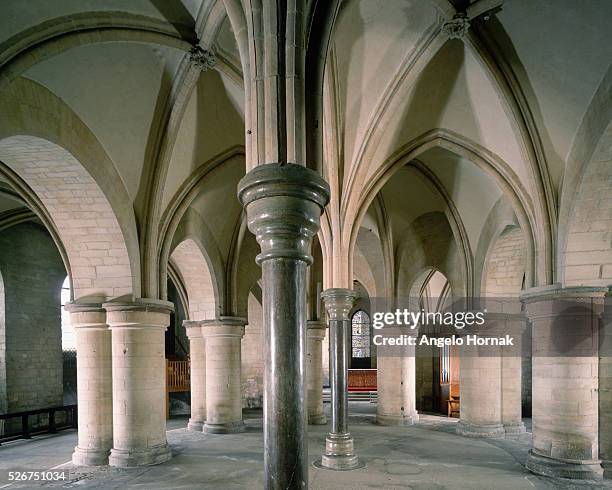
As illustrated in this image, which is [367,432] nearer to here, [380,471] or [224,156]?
[380,471]

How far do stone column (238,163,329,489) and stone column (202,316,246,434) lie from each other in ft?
33.8

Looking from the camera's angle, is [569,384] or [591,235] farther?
[591,235]

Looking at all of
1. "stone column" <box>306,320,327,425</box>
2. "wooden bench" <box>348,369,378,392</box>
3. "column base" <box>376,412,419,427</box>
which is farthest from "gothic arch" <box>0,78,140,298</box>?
"wooden bench" <box>348,369,378,392</box>

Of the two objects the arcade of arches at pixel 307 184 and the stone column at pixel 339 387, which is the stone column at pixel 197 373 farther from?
the stone column at pixel 339 387

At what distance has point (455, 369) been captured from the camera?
61.2 ft

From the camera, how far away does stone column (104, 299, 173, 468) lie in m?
9.72

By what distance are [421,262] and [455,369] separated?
16.1 ft

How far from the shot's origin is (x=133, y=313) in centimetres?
983

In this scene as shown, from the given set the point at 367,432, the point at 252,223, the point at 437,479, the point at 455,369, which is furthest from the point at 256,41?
the point at 455,369

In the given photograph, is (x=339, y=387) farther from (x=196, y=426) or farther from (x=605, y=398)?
(x=196, y=426)

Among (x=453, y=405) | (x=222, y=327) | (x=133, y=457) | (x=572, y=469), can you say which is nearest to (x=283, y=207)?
(x=133, y=457)

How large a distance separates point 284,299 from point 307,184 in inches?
35.0

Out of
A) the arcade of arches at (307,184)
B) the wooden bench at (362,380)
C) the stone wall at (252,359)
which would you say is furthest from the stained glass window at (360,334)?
the arcade of arches at (307,184)

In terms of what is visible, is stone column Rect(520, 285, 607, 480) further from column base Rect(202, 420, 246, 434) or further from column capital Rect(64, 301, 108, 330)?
column capital Rect(64, 301, 108, 330)
